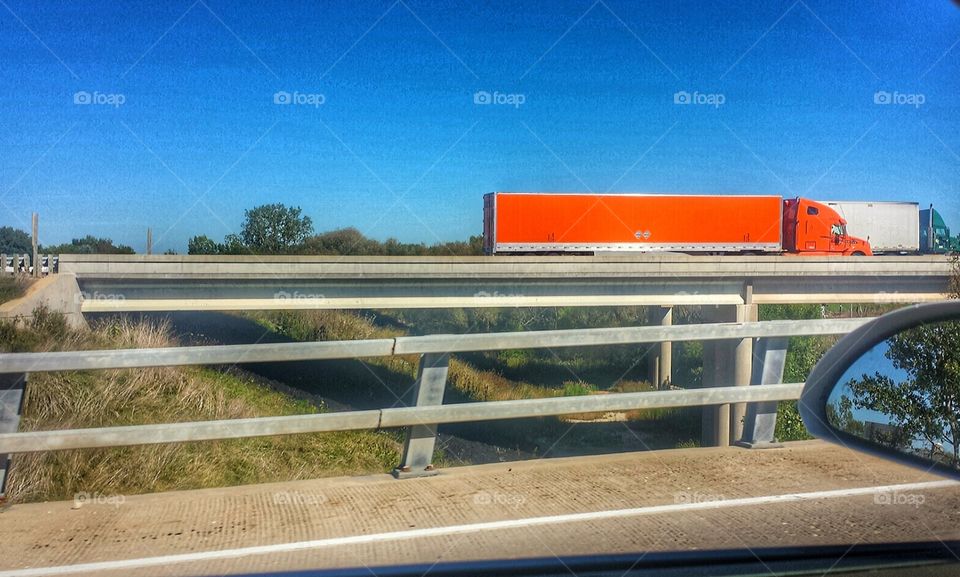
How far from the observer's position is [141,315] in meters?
24.5

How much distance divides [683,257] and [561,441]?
11937mm

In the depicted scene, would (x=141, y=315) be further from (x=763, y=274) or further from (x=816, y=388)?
(x=816, y=388)

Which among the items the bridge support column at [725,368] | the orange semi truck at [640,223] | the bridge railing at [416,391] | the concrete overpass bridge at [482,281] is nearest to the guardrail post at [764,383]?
the bridge railing at [416,391]

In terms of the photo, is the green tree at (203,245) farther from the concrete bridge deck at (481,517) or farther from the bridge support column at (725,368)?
the concrete bridge deck at (481,517)

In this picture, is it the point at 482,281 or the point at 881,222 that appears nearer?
the point at 482,281

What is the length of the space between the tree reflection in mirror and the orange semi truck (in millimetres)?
30539

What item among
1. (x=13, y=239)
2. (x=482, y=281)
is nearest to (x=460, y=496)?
(x=482, y=281)

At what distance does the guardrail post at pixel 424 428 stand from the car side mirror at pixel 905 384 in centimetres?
304

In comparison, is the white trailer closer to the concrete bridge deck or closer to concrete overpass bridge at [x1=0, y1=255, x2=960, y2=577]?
concrete overpass bridge at [x1=0, y1=255, x2=960, y2=577]

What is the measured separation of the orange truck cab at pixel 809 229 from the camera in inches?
1423

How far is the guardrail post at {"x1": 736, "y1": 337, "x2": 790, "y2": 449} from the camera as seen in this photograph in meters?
6.68

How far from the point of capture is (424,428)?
241 inches

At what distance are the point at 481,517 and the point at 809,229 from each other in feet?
112

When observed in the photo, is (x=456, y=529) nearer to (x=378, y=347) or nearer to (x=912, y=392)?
(x=378, y=347)
